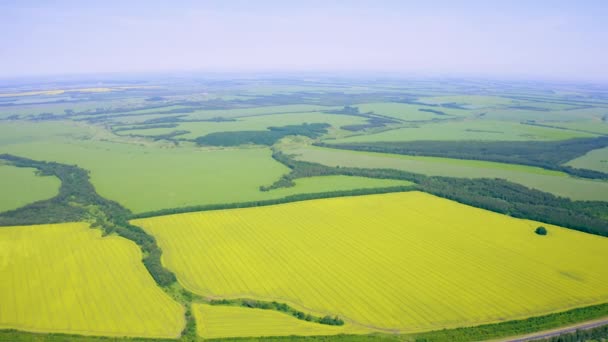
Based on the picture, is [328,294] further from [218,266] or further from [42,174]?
[42,174]

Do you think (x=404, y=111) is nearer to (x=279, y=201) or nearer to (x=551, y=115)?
(x=551, y=115)

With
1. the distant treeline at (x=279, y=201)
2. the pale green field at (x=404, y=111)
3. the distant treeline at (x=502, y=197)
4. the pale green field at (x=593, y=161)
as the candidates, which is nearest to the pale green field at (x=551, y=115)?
the pale green field at (x=404, y=111)

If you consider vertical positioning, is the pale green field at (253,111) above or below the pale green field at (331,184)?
above

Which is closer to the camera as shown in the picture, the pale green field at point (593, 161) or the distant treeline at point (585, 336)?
the distant treeline at point (585, 336)

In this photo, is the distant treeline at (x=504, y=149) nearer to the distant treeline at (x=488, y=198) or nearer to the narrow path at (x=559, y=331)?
the distant treeline at (x=488, y=198)

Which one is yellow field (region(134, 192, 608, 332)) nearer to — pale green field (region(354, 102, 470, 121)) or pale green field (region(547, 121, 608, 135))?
pale green field (region(547, 121, 608, 135))

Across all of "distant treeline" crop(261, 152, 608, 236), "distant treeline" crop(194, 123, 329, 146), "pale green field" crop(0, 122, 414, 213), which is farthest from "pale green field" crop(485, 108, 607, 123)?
"pale green field" crop(0, 122, 414, 213)

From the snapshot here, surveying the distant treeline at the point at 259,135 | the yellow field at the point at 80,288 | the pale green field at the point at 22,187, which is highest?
the distant treeline at the point at 259,135

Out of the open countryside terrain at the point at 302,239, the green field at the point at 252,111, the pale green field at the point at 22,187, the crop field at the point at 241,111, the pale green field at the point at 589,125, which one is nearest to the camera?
the open countryside terrain at the point at 302,239
